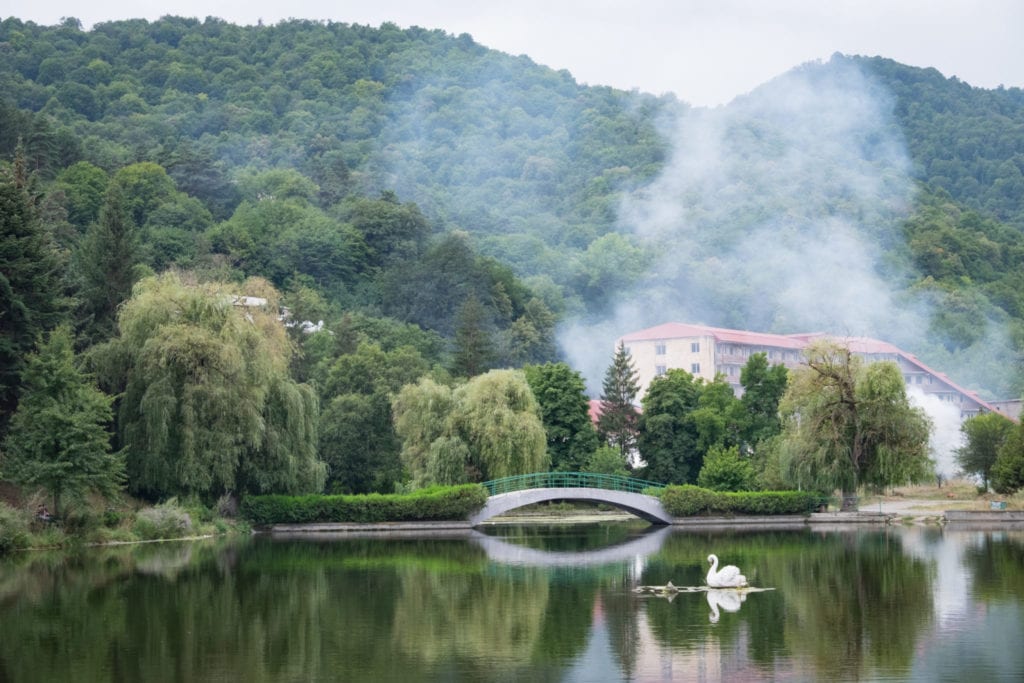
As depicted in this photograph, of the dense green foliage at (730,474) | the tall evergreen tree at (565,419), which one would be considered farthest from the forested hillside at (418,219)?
the dense green foliage at (730,474)

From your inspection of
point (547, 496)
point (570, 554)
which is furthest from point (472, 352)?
point (570, 554)

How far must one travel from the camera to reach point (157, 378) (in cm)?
4700

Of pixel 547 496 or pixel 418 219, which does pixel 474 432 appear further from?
pixel 418 219

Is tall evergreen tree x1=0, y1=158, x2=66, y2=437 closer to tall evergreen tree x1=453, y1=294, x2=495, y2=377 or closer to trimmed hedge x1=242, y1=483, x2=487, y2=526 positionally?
trimmed hedge x1=242, y1=483, x2=487, y2=526

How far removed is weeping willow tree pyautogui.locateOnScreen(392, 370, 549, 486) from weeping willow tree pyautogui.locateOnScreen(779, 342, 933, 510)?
11073 mm

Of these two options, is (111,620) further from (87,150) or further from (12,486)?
(87,150)

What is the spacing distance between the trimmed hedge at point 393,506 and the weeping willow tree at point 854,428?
13.5 m

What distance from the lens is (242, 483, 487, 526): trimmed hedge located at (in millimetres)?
53125

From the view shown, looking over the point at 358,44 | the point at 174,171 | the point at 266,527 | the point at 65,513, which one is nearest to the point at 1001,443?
the point at 266,527

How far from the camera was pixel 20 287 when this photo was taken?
45.0m

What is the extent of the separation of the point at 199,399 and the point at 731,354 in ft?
229

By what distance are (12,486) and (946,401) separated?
78.3m

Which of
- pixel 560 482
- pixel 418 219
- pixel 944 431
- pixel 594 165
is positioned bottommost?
pixel 560 482

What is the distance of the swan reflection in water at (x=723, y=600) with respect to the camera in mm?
25625
